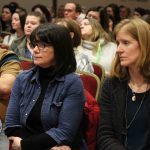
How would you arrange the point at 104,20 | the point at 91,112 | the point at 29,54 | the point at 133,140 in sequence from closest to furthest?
the point at 133,140
the point at 91,112
the point at 29,54
the point at 104,20

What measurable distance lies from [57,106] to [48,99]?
0.06 m

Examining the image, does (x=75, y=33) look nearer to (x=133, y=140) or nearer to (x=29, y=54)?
(x=29, y=54)

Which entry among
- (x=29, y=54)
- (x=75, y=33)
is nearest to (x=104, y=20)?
(x=29, y=54)

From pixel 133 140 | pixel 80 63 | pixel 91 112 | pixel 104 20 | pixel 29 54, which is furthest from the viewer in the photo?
pixel 104 20

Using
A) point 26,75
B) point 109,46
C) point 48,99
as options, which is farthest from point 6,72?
point 109,46

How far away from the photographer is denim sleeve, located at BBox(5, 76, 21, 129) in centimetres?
209

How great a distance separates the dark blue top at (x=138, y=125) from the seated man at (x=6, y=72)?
67 centimetres

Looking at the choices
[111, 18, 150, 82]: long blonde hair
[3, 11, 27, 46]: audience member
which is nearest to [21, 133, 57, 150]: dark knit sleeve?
[111, 18, 150, 82]: long blonde hair

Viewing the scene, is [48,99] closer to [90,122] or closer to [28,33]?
[90,122]

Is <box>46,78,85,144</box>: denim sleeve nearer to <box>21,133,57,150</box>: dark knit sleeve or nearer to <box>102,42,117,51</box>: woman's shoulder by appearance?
<box>21,133,57,150</box>: dark knit sleeve

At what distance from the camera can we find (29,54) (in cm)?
409

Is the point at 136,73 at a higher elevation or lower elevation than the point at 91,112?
higher

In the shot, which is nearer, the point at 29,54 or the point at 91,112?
the point at 91,112

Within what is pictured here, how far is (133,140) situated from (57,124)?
1.31ft
